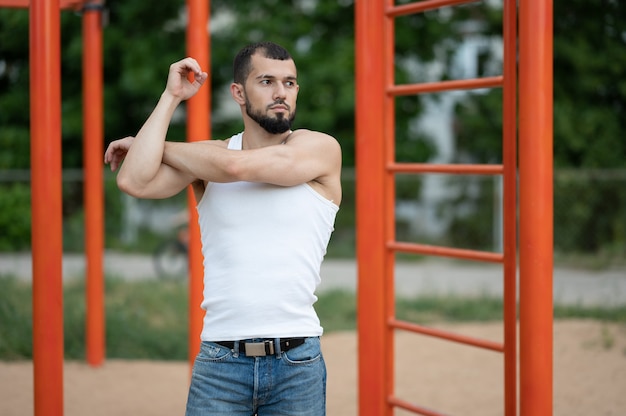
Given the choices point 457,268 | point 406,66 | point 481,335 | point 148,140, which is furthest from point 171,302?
point 406,66

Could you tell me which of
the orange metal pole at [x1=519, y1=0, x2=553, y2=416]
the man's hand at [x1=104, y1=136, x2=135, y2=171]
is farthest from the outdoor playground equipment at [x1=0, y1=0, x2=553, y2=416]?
the man's hand at [x1=104, y1=136, x2=135, y2=171]

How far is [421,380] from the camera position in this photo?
5.82m

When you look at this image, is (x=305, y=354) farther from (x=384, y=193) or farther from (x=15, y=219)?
(x=15, y=219)

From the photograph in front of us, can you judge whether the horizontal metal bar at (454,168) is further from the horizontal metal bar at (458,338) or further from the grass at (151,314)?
the grass at (151,314)

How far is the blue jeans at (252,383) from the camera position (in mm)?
2254

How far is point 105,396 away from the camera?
17.1 ft

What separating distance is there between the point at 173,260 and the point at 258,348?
9.63 meters

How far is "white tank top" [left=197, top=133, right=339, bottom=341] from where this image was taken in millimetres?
2270

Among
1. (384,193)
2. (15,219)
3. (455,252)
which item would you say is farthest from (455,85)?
(15,219)

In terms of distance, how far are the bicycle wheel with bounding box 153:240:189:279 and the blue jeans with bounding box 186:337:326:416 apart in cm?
900

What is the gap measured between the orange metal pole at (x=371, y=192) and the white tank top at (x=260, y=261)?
124 centimetres

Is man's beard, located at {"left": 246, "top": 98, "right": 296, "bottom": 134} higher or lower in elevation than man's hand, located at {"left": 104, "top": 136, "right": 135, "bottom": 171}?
higher

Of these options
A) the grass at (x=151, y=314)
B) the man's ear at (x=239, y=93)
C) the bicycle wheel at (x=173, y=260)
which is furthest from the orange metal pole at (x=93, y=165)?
the bicycle wheel at (x=173, y=260)

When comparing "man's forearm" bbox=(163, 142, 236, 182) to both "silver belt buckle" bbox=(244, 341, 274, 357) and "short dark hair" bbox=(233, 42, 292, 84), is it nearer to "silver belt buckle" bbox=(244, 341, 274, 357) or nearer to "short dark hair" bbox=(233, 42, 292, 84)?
"short dark hair" bbox=(233, 42, 292, 84)
